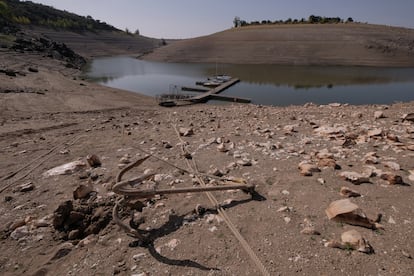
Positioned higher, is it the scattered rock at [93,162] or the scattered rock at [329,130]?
the scattered rock at [329,130]

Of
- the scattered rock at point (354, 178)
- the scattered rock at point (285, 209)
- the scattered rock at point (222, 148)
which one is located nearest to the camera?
the scattered rock at point (285, 209)

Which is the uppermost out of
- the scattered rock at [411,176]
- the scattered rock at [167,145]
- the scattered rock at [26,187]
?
the scattered rock at [411,176]

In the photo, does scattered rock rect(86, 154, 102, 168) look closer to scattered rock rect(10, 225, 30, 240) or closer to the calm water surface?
scattered rock rect(10, 225, 30, 240)

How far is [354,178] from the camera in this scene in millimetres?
4281

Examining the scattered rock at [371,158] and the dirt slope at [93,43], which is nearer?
the scattered rock at [371,158]

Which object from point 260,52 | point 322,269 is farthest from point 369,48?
point 322,269

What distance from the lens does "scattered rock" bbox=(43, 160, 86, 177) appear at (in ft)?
18.2

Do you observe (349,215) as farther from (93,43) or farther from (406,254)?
(93,43)

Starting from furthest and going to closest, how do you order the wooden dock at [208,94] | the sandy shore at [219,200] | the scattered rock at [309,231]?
the wooden dock at [208,94], the scattered rock at [309,231], the sandy shore at [219,200]

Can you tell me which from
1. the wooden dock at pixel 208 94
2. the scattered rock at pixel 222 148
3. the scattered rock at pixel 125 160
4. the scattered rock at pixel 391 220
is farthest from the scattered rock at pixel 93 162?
the wooden dock at pixel 208 94

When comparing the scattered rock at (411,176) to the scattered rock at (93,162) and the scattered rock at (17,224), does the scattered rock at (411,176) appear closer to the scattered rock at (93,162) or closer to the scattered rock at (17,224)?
the scattered rock at (93,162)

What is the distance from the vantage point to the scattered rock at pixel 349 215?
3289 millimetres

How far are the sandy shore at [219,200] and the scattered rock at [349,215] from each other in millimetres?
94

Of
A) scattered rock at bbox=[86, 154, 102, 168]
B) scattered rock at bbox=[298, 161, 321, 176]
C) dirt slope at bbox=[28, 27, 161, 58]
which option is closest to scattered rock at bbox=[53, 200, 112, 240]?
scattered rock at bbox=[86, 154, 102, 168]
